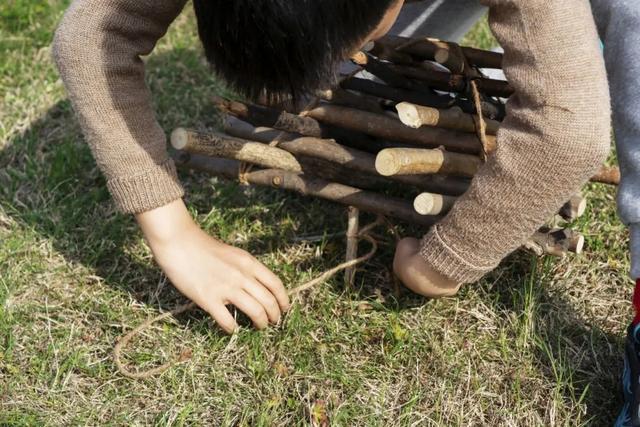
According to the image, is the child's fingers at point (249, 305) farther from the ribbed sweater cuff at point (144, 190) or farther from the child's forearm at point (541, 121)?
the child's forearm at point (541, 121)

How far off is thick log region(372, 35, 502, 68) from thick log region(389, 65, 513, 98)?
3 cm

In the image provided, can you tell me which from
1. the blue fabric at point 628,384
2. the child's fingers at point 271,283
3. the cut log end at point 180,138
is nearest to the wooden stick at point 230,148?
the cut log end at point 180,138

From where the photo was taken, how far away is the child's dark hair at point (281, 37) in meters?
1.05

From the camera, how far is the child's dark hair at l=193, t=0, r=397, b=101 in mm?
1054

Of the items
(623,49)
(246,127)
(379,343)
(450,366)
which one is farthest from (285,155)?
(623,49)

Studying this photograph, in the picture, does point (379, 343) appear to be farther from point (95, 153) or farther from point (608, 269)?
point (95, 153)

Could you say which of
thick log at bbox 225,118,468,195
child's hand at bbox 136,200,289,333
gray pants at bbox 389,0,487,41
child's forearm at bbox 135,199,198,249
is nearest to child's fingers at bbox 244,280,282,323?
child's hand at bbox 136,200,289,333

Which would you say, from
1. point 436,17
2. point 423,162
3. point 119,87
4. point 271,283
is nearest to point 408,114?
point 423,162

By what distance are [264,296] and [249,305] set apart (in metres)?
0.03

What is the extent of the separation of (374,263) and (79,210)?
70 cm

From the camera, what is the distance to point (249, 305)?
1.50 metres

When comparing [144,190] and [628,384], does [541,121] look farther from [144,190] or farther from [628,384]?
[144,190]

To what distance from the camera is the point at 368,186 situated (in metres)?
1.70

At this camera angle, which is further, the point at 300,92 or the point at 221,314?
the point at 221,314
